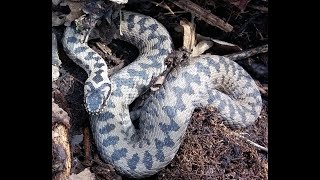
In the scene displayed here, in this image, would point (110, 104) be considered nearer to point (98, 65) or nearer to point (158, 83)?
point (98, 65)

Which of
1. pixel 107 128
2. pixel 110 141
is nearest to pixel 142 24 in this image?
pixel 107 128

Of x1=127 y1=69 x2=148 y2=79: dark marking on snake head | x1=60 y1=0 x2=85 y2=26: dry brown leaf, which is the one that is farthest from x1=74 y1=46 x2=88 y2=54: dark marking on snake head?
x1=127 y1=69 x2=148 y2=79: dark marking on snake head

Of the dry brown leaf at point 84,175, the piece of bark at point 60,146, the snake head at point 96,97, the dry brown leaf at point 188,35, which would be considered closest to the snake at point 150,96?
the snake head at point 96,97

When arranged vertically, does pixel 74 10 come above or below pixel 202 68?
above

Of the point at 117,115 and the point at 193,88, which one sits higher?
the point at 193,88

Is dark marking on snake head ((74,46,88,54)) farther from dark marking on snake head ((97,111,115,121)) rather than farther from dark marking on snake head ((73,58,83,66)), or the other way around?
dark marking on snake head ((97,111,115,121))
